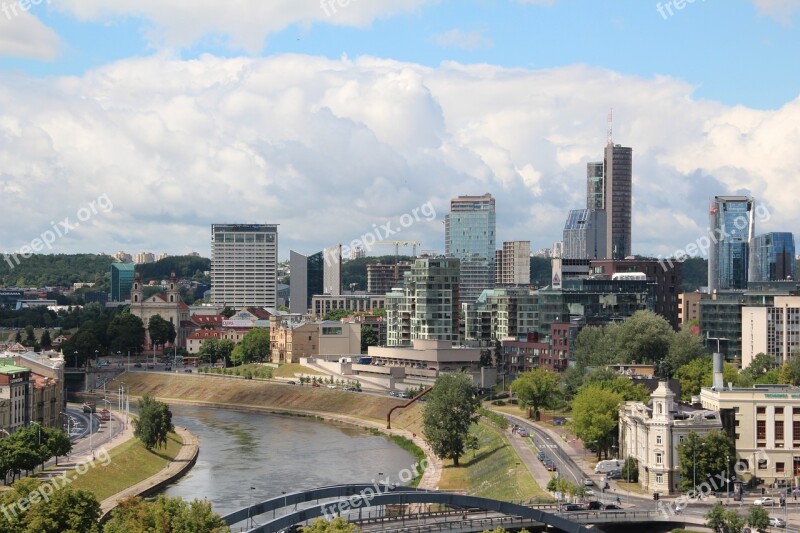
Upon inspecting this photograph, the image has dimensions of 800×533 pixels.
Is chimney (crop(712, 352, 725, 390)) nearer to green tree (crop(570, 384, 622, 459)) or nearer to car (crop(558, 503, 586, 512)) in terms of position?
green tree (crop(570, 384, 622, 459))

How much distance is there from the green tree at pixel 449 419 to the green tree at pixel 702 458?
28650 mm

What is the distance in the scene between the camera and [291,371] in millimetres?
170500

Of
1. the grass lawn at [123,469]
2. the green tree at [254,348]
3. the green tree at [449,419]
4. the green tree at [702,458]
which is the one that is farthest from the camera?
the green tree at [254,348]

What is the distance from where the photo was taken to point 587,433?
88438mm

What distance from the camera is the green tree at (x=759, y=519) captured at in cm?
6147

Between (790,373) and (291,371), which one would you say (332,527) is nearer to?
(790,373)

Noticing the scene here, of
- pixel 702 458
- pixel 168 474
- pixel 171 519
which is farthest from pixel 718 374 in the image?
pixel 171 519

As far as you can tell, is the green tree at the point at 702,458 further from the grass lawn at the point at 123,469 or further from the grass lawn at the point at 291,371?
the grass lawn at the point at 291,371

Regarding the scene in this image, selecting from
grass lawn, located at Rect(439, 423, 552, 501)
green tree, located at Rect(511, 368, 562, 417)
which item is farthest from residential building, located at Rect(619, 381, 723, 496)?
green tree, located at Rect(511, 368, 562, 417)

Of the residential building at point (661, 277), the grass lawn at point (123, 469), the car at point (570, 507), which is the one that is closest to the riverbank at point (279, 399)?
the grass lawn at point (123, 469)

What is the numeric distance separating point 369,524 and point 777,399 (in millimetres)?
30360

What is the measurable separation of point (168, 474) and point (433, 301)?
235 ft

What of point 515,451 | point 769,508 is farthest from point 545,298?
point 769,508

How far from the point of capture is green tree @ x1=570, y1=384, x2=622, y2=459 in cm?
8756
